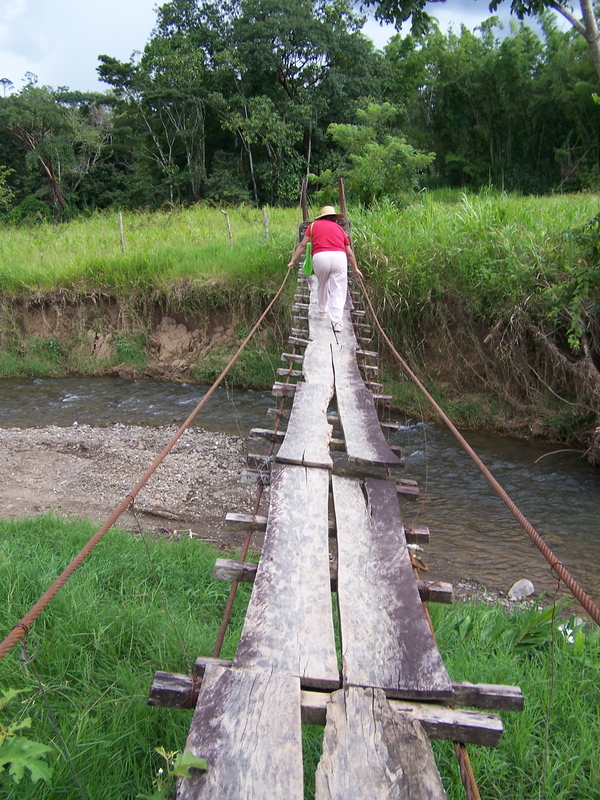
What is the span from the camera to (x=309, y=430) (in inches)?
134

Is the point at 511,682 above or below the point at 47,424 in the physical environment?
above

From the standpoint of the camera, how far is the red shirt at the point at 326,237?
5.45m

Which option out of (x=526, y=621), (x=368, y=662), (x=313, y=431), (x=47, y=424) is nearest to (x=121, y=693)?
(x=368, y=662)

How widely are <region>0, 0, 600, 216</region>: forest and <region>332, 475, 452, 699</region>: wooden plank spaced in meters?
15.6

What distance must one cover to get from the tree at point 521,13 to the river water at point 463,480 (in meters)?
3.55

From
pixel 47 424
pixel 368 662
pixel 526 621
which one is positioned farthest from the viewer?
pixel 47 424

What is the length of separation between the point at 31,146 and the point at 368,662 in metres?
23.8

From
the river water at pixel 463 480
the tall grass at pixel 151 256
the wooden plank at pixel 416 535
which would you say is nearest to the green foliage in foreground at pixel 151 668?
the wooden plank at pixel 416 535

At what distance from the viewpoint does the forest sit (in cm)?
1784

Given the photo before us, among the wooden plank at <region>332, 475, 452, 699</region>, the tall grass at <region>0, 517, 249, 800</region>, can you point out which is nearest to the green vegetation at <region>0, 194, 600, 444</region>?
the wooden plank at <region>332, 475, 452, 699</region>

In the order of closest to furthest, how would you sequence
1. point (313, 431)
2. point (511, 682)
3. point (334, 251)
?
1. point (511, 682)
2. point (313, 431)
3. point (334, 251)

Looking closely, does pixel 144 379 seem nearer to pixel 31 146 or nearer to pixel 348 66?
pixel 348 66

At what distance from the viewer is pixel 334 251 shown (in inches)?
212

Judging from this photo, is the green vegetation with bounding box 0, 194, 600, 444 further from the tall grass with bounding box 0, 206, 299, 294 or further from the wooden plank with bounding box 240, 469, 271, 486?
the wooden plank with bounding box 240, 469, 271, 486
